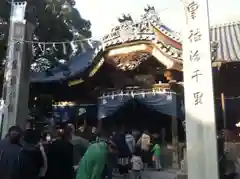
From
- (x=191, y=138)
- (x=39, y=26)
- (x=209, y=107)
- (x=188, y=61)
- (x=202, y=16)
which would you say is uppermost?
(x=39, y=26)

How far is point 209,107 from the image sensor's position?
455 cm

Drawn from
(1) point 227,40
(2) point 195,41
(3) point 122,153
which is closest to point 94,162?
(2) point 195,41

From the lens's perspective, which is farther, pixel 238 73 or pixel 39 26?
pixel 39 26

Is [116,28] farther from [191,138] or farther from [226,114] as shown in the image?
[191,138]

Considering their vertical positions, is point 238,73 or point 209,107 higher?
point 238,73

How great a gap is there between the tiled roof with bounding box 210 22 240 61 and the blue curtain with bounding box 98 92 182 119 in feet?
7.14

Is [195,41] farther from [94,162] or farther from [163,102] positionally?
[163,102]

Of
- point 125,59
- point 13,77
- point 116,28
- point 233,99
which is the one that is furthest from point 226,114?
point 13,77

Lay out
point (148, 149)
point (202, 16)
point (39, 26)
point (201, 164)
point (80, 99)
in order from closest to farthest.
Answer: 1. point (201, 164)
2. point (202, 16)
3. point (148, 149)
4. point (80, 99)
5. point (39, 26)

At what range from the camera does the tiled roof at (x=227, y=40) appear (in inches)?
379

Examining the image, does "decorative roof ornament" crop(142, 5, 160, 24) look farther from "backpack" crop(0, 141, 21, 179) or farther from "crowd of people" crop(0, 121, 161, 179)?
"backpack" crop(0, 141, 21, 179)

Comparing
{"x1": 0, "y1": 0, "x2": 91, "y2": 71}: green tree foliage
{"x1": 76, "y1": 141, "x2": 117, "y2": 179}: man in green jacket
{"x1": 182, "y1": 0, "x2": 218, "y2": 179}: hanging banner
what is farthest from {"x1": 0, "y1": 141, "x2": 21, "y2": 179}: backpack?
{"x1": 0, "y1": 0, "x2": 91, "y2": 71}: green tree foliage

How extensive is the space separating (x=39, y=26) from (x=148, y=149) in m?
7.68

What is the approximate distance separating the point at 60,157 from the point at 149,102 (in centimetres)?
645
